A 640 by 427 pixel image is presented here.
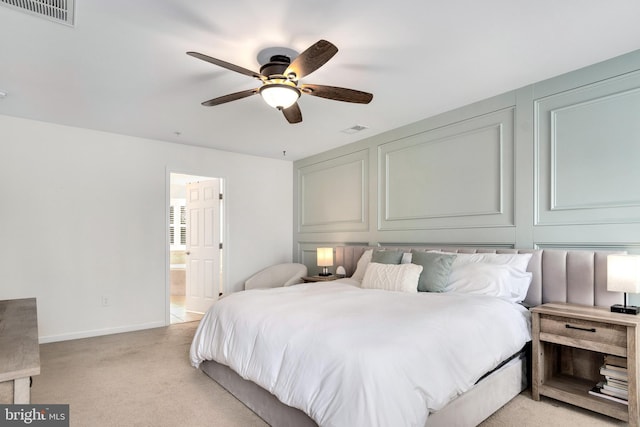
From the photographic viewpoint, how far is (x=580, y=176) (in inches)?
112

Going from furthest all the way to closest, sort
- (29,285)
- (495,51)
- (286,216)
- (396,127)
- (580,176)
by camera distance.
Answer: (286,216) → (396,127) → (29,285) → (580,176) → (495,51)

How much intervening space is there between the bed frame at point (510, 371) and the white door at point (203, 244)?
249 cm

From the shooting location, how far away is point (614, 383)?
229 centimetres

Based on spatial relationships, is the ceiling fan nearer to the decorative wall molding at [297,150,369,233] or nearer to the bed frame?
the bed frame

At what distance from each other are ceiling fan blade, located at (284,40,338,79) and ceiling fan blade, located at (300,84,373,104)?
0.23m

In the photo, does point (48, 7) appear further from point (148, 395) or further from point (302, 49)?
point (148, 395)

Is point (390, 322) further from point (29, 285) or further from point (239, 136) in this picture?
point (29, 285)

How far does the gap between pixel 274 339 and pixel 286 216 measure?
4056 mm

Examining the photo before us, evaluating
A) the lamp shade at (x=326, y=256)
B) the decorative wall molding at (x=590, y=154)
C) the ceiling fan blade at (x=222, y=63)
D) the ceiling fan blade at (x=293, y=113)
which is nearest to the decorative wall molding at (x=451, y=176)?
the decorative wall molding at (x=590, y=154)

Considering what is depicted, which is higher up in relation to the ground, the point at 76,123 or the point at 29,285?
the point at 76,123

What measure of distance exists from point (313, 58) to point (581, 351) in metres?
2.86

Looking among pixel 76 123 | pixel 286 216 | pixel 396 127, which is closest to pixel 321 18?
pixel 396 127

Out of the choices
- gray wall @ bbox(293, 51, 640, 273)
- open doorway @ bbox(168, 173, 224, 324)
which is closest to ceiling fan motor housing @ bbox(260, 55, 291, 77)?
gray wall @ bbox(293, 51, 640, 273)

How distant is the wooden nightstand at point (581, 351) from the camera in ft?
6.94
